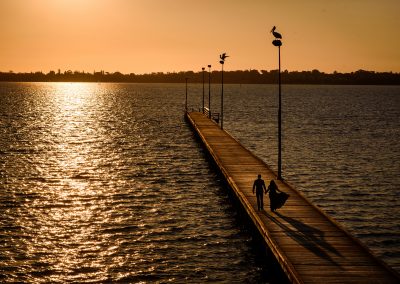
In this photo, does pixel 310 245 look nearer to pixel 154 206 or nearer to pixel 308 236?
pixel 308 236

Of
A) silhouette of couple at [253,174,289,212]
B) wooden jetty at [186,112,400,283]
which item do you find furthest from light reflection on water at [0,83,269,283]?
silhouette of couple at [253,174,289,212]

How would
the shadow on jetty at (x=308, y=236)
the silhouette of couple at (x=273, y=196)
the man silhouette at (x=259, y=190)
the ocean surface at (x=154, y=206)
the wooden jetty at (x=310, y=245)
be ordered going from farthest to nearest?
the man silhouette at (x=259, y=190) < the silhouette of couple at (x=273, y=196) < the ocean surface at (x=154, y=206) < the shadow on jetty at (x=308, y=236) < the wooden jetty at (x=310, y=245)

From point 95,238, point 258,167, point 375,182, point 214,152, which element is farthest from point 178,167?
point 95,238

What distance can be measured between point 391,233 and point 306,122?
232 feet

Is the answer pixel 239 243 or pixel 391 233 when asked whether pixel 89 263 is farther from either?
pixel 391 233

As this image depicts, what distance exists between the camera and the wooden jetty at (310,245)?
19578mm

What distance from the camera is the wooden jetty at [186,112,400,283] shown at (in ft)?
64.2

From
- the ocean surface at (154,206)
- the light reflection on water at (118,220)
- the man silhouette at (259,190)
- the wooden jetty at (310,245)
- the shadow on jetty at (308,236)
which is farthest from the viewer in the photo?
the man silhouette at (259,190)

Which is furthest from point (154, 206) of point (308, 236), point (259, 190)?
point (308, 236)

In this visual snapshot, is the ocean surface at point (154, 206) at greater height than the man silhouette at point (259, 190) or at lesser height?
lesser

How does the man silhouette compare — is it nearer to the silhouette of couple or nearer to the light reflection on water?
the silhouette of couple

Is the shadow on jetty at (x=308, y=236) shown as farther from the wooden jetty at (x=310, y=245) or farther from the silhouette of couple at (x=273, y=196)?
the silhouette of couple at (x=273, y=196)

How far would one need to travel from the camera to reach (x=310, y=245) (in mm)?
22562

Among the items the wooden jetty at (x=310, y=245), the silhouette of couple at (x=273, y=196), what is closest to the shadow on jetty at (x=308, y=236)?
the wooden jetty at (x=310, y=245)
